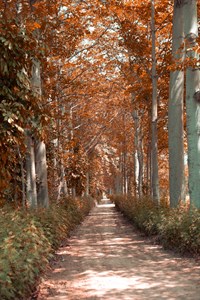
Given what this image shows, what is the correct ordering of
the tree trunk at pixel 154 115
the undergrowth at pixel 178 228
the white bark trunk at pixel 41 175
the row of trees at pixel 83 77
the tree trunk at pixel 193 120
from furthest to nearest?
1. the tree trunk at pixel 154 115
2. the white bark trunk at pixel 41 175
3. the tree trunk at pixel 193 120
4. the undergrowth at pixel 178 228
5. the row of trees at pixel 83 77

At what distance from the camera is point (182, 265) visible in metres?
8.73

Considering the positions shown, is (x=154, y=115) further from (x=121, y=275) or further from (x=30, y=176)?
(x=121, y=275)

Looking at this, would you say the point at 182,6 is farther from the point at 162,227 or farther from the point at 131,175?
the point at 131,175

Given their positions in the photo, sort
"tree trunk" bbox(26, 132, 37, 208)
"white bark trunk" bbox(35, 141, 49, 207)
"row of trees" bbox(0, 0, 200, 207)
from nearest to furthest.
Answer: "row of trees" bbox(0, 0, 200, 207)
"tree trunk" bbox(26, 132, 37, 208)
"white bark trunk" bbox(35, 141, 49, 207)

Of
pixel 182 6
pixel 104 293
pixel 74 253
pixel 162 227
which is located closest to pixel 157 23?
pixel 182 6

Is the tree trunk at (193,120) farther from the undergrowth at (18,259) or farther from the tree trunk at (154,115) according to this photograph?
the tree trunk at (154,115)

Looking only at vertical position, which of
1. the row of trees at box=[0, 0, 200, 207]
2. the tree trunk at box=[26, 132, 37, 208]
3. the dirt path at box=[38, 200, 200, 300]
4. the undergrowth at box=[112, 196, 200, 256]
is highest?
the row of trees at box=[0, 0, 200, 207]

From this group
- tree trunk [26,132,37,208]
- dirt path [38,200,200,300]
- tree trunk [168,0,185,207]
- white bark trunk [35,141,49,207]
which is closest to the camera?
dirt path [38,200,200,300]

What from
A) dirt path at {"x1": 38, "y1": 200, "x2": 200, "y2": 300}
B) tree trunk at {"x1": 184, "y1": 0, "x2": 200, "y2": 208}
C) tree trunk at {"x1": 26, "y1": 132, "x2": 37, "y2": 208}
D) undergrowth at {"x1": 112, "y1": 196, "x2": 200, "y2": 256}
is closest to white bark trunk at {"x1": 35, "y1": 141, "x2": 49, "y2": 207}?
tree trunk at {"x1": 26, "y1": 132, "x2": 37, "y2": 208}

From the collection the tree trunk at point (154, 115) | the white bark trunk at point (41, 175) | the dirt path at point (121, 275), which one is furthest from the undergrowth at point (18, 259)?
the tree trunk at point (154, 115)

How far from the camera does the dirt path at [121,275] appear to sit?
253 inches

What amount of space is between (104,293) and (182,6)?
8.48 m

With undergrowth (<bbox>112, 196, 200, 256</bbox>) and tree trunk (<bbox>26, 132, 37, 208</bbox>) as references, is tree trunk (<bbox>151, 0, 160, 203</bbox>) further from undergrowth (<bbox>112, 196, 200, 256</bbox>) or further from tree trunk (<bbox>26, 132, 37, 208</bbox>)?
tree trunk (<bbox>26, 132, 37, 208</bbox>)

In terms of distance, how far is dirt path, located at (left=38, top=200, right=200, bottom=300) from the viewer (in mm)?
6438
